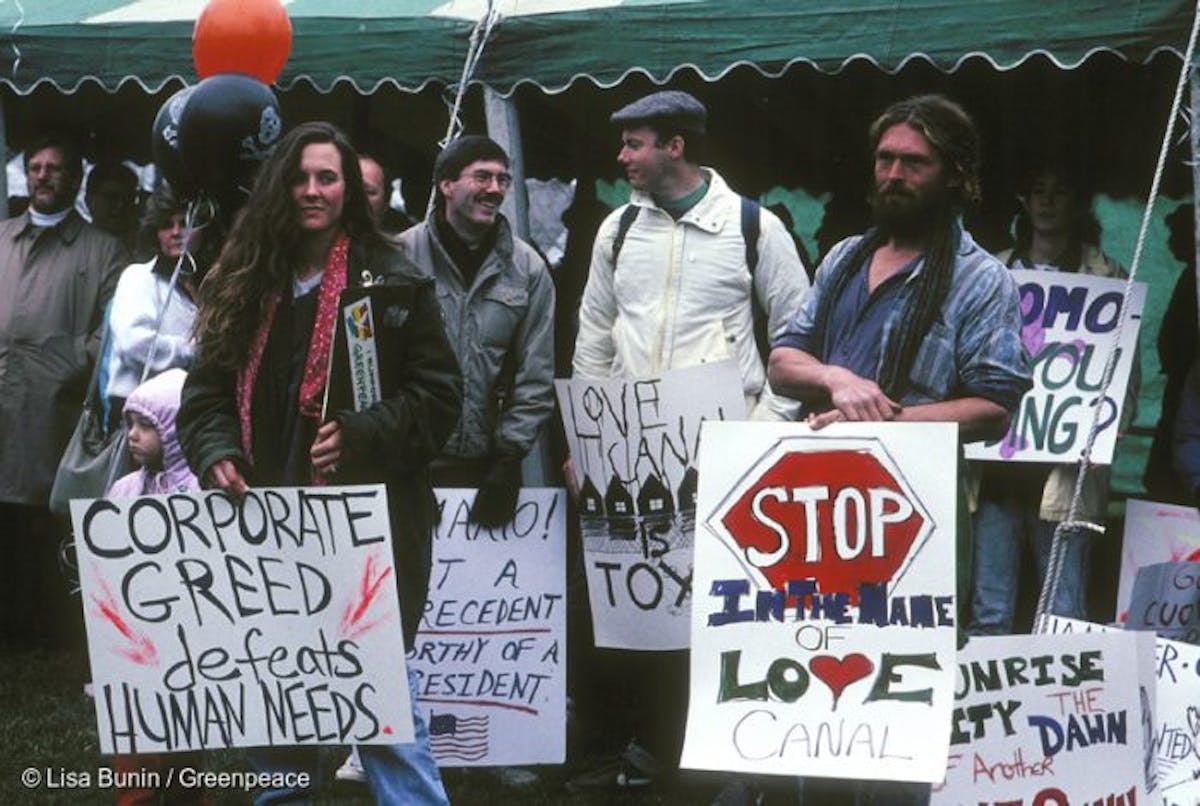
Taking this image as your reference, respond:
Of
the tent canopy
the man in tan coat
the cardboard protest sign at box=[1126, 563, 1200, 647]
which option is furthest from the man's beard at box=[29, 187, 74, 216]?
the cardboard protest sign at box=[1126, 563, 1200, 647]

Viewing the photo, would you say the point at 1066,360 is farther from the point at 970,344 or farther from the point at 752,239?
the point at 970,344

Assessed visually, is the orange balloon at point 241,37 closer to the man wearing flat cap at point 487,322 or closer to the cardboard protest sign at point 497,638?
the man wearing flat cap at point 487,322

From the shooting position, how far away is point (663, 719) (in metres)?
7.45

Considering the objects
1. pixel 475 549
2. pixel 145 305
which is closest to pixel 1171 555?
pixel 475 549

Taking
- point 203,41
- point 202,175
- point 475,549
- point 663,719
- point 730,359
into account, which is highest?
point 203,41

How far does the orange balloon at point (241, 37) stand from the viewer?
7656mm

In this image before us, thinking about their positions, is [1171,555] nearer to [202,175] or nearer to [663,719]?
[663,719]

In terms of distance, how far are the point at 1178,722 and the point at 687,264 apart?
1989mm

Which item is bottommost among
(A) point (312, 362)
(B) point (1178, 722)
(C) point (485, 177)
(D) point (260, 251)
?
(B) point (1178, 722)

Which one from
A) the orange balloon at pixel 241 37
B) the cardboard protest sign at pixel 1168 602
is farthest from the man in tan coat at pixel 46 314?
the cardboard protest sign at pixel 1168 602

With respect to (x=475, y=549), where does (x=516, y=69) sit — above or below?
above

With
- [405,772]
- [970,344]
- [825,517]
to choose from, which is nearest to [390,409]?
[405,772]

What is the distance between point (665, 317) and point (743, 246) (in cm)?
32

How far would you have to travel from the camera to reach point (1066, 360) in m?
7.73
